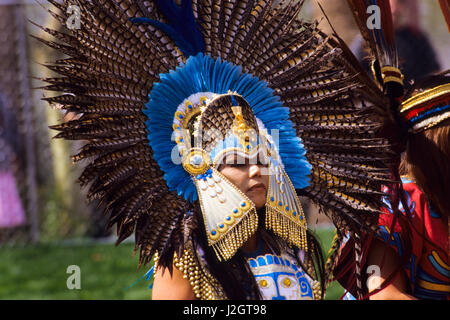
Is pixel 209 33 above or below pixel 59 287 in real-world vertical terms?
above

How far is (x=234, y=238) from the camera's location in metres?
2.08

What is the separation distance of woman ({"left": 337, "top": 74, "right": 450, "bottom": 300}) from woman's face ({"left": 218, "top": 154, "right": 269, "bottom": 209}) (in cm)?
56

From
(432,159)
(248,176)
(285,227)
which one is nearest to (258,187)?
(248,176)

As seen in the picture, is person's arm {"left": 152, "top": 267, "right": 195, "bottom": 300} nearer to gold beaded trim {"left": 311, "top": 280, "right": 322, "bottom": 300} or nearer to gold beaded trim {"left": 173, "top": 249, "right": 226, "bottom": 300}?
gold beaded trim {"left": 173, "top": 249, "right": 226, "bottom": 300}

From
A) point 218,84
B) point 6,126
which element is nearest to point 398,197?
point 218,84

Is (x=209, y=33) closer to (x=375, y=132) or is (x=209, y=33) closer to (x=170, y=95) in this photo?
(x=170, y=95)

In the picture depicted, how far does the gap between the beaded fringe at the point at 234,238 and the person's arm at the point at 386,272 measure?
60 centimetres

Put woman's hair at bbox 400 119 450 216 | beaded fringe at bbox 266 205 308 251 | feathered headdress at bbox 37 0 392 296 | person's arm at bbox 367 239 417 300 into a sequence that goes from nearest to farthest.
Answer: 1. feathered headdress at bbox 37 0 392 296
2. beaded fringe at bbox 266 205 308 251
3. person's arm at bbox 367 239 417 300
4. woman's hair at bbox 400 119 450 216

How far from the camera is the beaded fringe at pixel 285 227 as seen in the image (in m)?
2.15

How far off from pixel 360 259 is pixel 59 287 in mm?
3121

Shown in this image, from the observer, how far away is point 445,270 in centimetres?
258

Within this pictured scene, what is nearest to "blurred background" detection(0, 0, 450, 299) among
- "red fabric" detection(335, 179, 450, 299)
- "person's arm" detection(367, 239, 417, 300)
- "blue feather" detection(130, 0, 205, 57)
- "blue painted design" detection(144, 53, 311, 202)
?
"red fabric" detection(335, 179, 450, 299)

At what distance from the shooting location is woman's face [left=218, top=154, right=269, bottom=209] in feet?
6.90

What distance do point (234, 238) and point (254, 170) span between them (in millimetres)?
232
